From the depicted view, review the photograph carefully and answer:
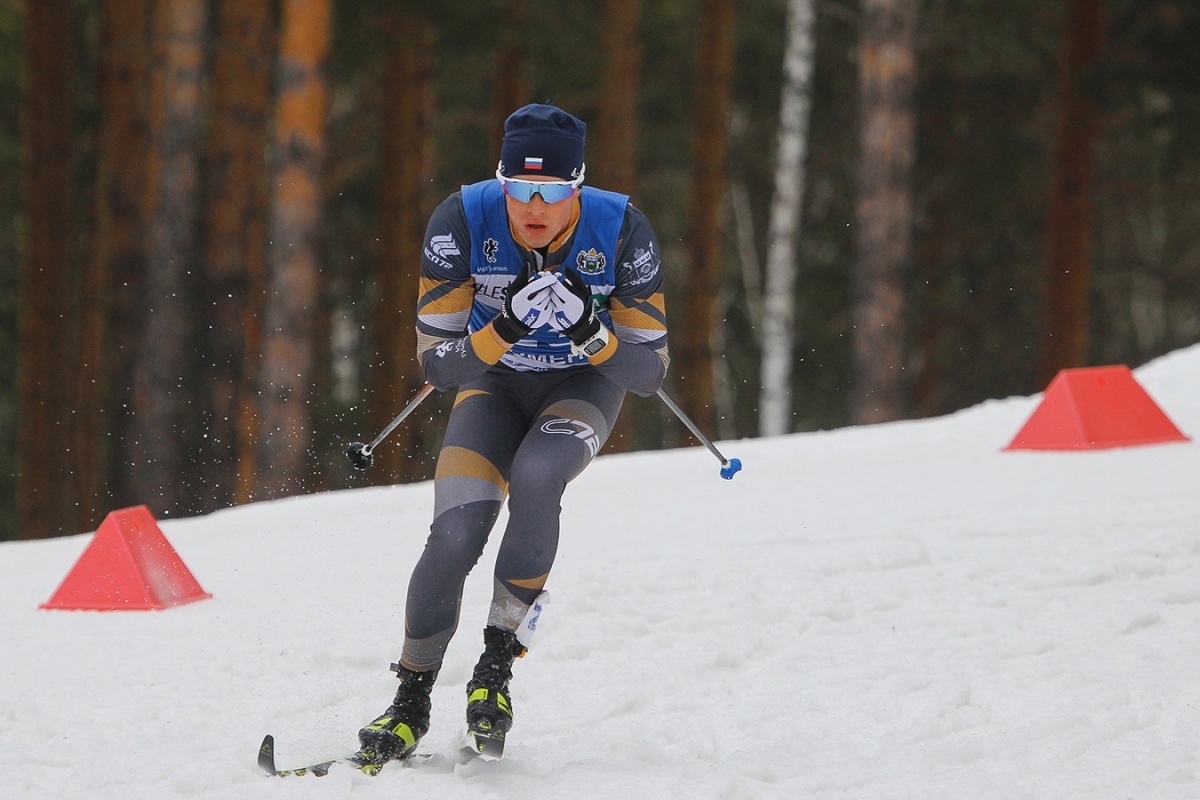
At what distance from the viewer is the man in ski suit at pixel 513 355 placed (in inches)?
162

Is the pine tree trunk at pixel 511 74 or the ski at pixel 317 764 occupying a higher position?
the pine tree trunk at pixel 511 74

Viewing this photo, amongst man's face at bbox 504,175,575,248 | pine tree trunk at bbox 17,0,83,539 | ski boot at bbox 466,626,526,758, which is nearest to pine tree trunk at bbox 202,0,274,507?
pine tree trunk at bbox 17,0,83,539

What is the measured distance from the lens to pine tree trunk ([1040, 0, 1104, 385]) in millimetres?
16938

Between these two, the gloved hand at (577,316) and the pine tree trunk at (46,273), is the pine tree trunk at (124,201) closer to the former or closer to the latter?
the pine tree trunk at (46,273)

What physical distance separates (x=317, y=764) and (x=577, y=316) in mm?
1455

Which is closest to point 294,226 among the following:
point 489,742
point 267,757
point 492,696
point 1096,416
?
point 1096,416

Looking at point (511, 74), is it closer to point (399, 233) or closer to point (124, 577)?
point (399, 233)

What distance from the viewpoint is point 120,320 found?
1461 cm

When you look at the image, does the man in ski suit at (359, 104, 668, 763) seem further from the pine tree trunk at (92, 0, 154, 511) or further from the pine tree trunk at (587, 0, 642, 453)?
the pine tree trunk at (587, 0, 642, 453)

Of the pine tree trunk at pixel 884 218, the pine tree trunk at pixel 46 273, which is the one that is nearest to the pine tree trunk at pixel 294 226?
the pine tree trunk at pixel 46 273

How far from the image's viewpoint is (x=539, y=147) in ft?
13.5

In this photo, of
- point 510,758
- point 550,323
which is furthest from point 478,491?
point 510,758

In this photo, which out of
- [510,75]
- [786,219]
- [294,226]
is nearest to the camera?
[294,226]

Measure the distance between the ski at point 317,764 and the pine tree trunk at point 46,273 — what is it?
482 inches
